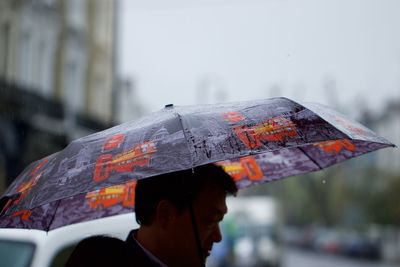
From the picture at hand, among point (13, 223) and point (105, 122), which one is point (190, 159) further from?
point (105, 122)

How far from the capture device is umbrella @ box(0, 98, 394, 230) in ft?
10.1

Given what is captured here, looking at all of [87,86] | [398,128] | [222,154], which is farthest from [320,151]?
[398,128]

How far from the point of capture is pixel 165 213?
3.15 metres

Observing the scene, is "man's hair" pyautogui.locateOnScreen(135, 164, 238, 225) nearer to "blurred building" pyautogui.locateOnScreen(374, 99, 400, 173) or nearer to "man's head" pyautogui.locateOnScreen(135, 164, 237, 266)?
"man's head" pyautogui.locateOnScreen(135, 164, 237, 266)

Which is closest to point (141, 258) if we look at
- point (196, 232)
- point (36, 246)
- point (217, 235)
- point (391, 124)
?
point (196, 232)

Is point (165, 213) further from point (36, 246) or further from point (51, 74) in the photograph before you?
point (51, 74)

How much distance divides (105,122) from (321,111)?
31.2 meters

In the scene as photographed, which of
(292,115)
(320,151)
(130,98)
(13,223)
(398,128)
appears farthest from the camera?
(398,128)

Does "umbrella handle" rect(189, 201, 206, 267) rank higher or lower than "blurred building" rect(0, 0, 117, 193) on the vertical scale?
higher

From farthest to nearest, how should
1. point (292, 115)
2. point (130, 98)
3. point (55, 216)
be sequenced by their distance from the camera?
1. point (130, 98)
2. point (55, 216)
3. point (292, 115)

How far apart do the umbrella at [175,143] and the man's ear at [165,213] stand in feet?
A: 0.58

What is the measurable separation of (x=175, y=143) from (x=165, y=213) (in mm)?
250

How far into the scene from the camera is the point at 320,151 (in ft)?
14.1

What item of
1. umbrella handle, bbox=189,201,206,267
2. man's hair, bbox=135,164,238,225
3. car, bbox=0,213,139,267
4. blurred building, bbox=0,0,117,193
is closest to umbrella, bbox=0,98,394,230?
man's hair, bbox=135,164,238,225
